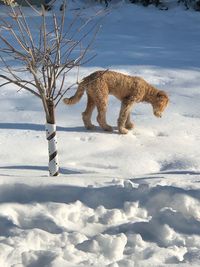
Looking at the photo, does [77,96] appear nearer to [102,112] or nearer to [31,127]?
[102,112]

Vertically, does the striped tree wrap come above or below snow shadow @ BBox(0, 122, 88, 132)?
above

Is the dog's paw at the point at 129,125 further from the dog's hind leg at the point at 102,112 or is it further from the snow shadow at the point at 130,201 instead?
the snow shadow at the point at 130,201

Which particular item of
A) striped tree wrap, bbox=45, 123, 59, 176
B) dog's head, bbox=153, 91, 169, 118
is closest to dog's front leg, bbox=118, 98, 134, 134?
dog's head, bbox=153, 91, 169, 118

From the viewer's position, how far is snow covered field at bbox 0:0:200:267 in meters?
3.55

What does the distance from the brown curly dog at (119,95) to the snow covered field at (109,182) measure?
0.20 metres

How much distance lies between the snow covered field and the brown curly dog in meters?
0.20

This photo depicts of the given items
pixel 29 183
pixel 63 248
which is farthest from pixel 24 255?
pixel 29 183

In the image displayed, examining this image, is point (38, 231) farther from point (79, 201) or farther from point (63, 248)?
point (79, 201)

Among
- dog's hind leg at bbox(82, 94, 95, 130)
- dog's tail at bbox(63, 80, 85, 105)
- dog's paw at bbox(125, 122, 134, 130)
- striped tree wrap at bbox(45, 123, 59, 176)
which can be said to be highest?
Result: striped tree wrap at bbox(45, 123, 59, 176)

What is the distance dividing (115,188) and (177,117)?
13.1 ft

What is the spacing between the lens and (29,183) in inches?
164

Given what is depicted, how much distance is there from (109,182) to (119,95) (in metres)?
3.07

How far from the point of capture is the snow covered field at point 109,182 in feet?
11.6

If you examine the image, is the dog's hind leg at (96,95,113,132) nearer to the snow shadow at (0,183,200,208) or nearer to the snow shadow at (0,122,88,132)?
the snow shadow at (0,122,88,132)
